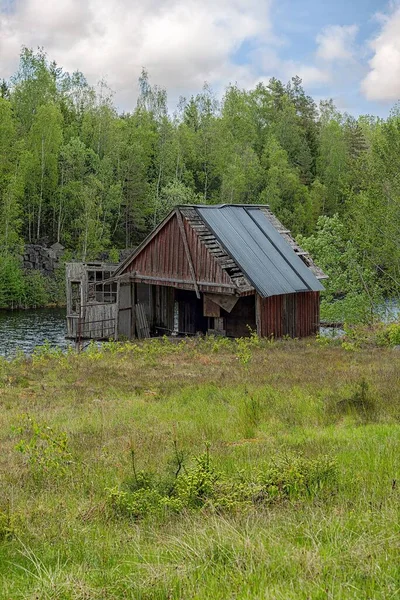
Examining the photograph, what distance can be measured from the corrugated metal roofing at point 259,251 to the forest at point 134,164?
339 inches

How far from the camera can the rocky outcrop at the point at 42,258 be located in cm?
5941

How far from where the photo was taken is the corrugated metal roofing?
92.1 ft

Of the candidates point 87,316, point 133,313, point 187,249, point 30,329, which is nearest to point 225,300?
point 187,249

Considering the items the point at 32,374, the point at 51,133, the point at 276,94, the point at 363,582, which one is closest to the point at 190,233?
the point at 32,374

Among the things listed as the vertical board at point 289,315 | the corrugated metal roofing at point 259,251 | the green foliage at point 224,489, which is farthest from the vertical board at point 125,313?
the green foliage at point 224,489

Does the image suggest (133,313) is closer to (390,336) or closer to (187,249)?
(187,249)

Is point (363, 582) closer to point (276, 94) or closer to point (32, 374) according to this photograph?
point (32, 374)

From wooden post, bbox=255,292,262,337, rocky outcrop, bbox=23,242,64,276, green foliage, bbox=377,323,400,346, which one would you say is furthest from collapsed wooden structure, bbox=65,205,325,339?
rocky outcrop, bbox=23,242,64,276

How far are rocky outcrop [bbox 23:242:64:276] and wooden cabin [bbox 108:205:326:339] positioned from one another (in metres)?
27.8

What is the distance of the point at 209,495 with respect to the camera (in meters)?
6.70

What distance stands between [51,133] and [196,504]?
60.5m

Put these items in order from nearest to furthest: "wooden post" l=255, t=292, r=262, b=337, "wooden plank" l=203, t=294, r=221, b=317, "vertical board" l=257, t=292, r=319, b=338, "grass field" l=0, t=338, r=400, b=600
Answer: "grass field" l=0, t=338, r=400, b=600 → "wooden post" l=255, t=292, r=262, b=337 → "vertical board" l=257, t=292, r=319, b=338 → "wooden plank" l=203, t=294, r=221, b=317

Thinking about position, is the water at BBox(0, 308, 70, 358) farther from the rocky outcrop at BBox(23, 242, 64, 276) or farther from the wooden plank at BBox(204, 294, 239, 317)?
the wooden plank at BBox(204, 294, 239, 317)

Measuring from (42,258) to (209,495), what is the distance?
56223 millimetres
